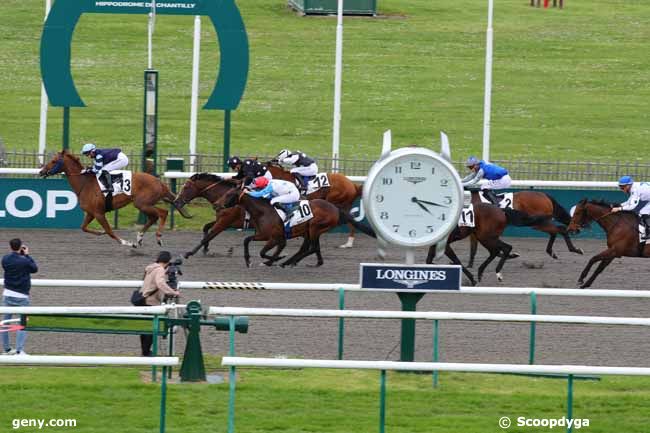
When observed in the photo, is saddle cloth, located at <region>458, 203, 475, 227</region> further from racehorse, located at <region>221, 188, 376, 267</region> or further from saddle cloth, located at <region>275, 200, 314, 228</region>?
saddle cloth, located at <region>275, 200, 314, 228</region>

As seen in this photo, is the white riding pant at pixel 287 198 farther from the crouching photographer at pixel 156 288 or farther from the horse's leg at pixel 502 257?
the crouching photographer at pixel 156 288

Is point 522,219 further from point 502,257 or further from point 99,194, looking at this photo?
point 99,194

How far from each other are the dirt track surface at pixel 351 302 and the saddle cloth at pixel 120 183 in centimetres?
82

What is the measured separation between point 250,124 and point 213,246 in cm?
1501

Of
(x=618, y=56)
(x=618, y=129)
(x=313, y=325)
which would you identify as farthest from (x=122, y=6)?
(x=618, y=56)

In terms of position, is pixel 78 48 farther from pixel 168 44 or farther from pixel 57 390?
pixel 57 390

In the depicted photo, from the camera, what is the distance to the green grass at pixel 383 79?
34.8 m

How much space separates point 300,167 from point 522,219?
3.41 m

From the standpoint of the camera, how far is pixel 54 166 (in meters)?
20.8

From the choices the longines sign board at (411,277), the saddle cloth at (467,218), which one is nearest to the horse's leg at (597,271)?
the saddle cloth at (467,218)

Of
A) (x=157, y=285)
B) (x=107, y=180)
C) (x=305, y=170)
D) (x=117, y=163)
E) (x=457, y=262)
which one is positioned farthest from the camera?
(x=305, y=170)

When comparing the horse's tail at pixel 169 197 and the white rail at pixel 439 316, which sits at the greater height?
the white rail at pixel 439 316

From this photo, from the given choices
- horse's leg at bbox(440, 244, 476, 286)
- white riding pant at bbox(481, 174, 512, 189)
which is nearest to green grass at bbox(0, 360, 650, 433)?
horse's leg at bbox(440, 244, 476, 286)

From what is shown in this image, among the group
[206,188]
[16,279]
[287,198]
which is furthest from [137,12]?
[16,279]
